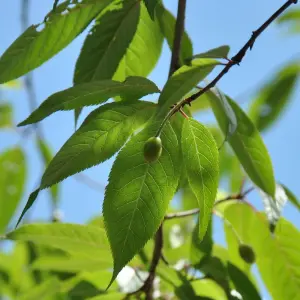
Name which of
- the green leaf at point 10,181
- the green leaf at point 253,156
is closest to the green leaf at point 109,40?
the green leaf at point 253,156

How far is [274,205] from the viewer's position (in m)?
1.13

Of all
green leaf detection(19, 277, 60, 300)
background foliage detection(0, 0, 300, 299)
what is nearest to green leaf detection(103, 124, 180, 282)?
background foliage detection(0, 0, 300, 299)

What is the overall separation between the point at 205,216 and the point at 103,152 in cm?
17

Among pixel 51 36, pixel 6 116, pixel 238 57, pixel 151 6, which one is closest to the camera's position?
pixel 151 6

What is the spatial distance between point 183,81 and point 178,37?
1.19 feet

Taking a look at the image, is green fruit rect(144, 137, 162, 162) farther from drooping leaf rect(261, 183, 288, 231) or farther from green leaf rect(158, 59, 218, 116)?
drooping leaf rect(261, 183, 288, 231)

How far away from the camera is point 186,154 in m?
0.89

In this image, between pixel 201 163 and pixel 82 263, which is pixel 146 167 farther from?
pixel 82 263

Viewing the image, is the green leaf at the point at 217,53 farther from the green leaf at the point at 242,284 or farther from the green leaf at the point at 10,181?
the green leaf at the point at 10,181

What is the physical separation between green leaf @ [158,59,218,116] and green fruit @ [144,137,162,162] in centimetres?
5

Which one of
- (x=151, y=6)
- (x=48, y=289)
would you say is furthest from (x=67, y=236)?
(x=151, y=6)

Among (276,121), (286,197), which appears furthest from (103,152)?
(276,121)

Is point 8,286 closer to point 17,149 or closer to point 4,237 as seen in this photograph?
point 17,149

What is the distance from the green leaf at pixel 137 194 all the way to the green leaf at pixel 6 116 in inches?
68.6
